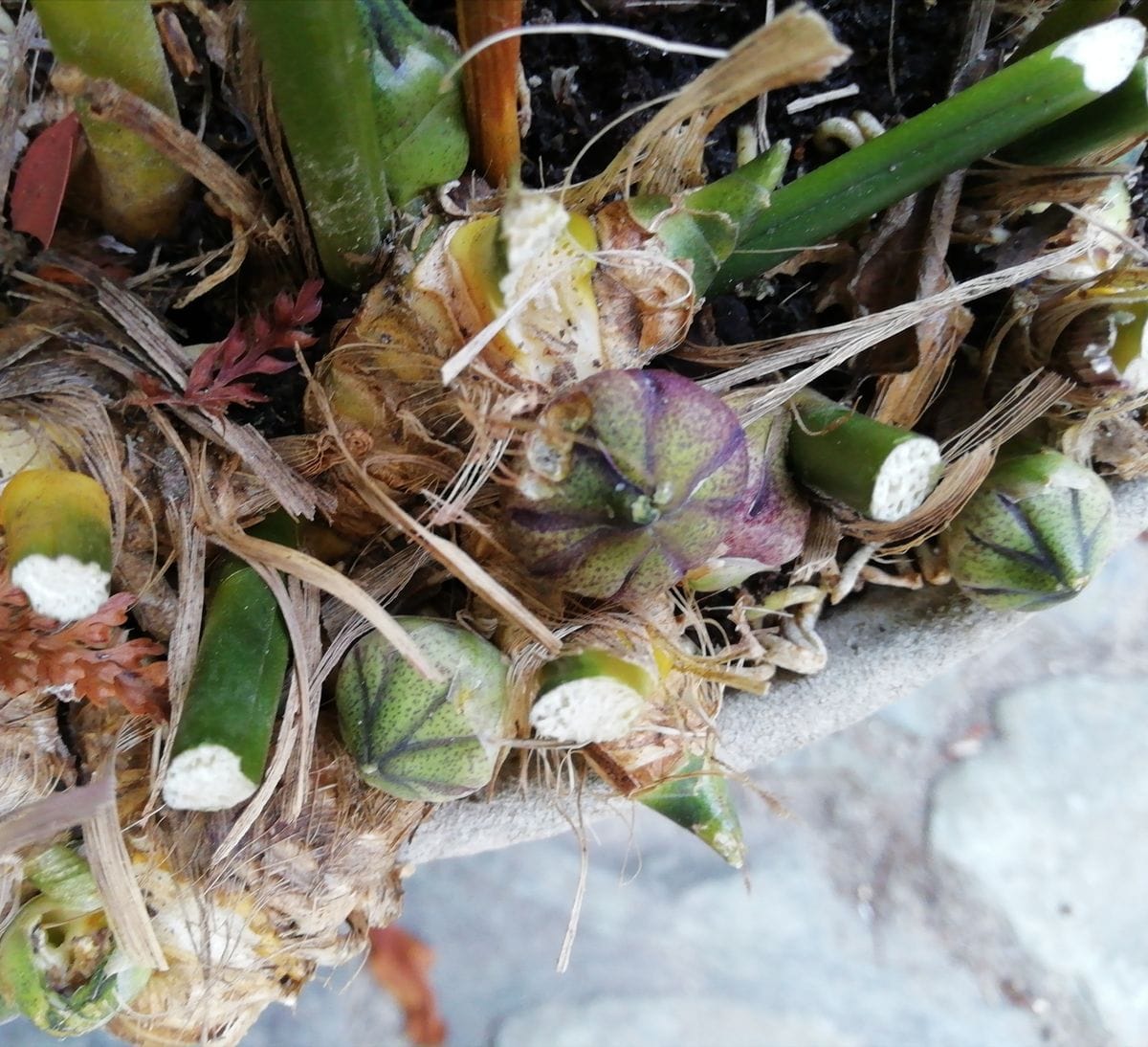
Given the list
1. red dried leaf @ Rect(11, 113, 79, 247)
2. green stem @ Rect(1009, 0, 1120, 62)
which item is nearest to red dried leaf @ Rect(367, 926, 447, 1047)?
red dried leaf @ Rect(11, 113, 79, 247)

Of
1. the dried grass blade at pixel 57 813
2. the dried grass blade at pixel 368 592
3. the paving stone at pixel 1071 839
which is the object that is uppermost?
the dried grass blade at pixel 57 813

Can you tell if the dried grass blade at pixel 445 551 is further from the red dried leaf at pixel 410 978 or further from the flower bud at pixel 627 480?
the red dried leaf at pixel 410 978

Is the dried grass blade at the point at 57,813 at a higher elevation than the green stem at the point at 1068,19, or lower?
lower

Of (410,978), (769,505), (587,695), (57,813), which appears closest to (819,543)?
(769,505)

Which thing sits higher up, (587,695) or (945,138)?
(945,138)

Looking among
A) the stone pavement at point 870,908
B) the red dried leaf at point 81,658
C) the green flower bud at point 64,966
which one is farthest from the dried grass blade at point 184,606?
the stone pavement at point 870,908

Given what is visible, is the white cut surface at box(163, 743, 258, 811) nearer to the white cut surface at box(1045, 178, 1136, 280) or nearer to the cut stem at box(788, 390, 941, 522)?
the cut stem at box(788, 390, 941, 522)

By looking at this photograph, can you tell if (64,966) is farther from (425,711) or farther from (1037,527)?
(1037,527)

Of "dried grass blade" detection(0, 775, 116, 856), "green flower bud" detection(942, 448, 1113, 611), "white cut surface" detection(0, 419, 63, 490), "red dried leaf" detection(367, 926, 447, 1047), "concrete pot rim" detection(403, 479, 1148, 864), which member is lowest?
"red dried leaf" detection(367, 926, 447, 1047)
